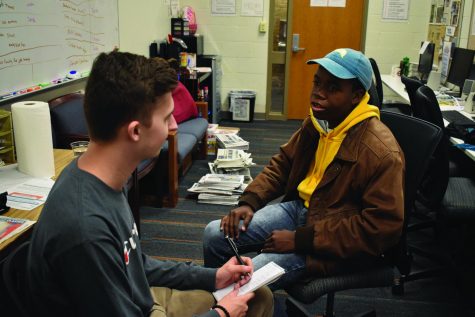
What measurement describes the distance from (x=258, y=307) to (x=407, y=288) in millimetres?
1378

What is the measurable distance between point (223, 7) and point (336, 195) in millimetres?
4679

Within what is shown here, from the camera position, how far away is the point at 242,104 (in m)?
5.98

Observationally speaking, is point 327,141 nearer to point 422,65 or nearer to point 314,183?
point 314,183

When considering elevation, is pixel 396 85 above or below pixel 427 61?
below

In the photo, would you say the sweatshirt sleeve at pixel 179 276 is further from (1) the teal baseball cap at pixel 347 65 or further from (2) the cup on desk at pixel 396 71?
(2) the cup on desk at pixel 396 71

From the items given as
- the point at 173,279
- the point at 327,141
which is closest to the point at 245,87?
the point at 327,141

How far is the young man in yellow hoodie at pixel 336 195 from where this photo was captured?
154 cm

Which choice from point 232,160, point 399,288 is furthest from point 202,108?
point 399,288

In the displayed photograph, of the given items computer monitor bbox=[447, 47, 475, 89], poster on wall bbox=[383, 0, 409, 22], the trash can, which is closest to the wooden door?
poster on wall bbox=[383, 0, 409, 22]

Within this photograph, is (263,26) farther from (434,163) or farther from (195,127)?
(434,163)

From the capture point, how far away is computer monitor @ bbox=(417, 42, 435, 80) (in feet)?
15.4

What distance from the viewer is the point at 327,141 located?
176 centimetres

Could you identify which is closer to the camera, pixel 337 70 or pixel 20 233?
pixel 20 233

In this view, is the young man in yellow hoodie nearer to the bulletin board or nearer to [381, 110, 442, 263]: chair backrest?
[381, 110, 442, 263]: chair backrest
